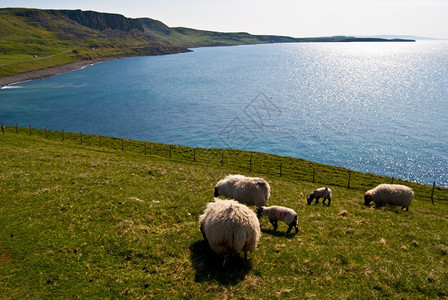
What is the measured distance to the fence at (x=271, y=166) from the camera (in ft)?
141

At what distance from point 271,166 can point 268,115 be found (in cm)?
6216

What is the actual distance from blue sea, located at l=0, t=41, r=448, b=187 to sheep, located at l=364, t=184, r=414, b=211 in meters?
39.2

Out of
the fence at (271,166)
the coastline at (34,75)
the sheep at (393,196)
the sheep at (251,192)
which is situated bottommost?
the fence at (271,166)

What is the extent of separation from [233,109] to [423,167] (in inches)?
2514

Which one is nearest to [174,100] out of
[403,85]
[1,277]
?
[1,277]

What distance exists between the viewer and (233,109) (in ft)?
364

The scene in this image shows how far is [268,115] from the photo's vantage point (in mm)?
110375

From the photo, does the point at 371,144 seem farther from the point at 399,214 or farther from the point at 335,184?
the point at 399,214

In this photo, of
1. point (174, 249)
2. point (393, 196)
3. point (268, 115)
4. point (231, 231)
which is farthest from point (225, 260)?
point (268, 115)

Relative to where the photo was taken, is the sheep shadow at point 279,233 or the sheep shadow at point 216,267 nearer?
the sheep shadow at point 216,267

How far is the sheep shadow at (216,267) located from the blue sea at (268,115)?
5776 cm

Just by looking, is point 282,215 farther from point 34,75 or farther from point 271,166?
point 34,75

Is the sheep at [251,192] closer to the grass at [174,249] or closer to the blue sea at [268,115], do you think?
the grass at [174,249]

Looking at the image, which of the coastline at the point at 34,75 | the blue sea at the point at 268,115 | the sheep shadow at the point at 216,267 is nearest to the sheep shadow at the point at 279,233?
the sheep shadow at the point at 216,267
